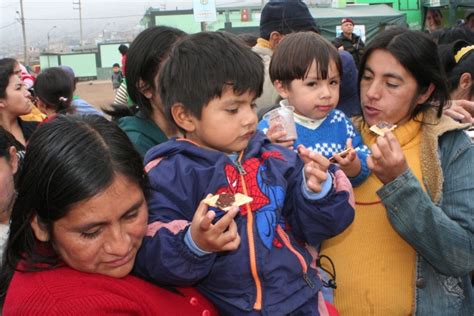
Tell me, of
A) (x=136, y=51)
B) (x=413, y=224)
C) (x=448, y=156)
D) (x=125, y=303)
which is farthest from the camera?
(x=136, y=51)

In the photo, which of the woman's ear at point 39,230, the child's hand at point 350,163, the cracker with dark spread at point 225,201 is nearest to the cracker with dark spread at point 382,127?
the child's hand at point 350,163

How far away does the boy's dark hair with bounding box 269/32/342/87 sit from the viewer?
8.46 feet

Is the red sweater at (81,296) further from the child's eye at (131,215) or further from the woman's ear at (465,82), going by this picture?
the woman's ear at (465,82)

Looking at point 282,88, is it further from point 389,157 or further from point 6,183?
point 6,183

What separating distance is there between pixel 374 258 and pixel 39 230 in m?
1.48

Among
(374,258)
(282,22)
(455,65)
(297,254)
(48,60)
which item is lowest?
(374,258)

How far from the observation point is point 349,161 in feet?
7.22

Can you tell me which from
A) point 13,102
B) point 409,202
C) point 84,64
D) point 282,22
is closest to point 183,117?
point 409,202

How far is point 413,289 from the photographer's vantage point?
2.28 metres

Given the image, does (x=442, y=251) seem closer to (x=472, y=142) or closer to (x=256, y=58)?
(x=472, y=142)

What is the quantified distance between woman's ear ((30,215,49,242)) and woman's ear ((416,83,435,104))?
1.78 m

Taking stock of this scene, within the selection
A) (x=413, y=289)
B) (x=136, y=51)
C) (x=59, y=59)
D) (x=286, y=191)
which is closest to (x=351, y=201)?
(x=286, y=191)

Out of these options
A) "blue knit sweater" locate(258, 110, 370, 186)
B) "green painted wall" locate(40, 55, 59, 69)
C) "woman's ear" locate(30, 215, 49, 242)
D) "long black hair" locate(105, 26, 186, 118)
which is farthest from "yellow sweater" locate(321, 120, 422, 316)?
"green painted wall" locate(40, 55, 59, 69)

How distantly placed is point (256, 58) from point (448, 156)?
99 centimetres
